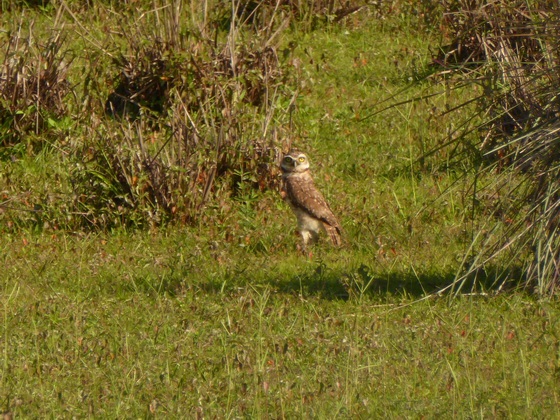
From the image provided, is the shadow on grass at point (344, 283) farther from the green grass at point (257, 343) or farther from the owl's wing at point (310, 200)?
the owl's wing at point (310, 200)

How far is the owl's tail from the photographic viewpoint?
8.85 meters

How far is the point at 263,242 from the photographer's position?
8828 millimetres

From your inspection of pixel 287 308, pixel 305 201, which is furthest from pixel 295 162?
pixel 287 308

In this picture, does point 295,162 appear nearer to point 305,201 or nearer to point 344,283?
point 305,201

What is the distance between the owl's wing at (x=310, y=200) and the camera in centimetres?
892

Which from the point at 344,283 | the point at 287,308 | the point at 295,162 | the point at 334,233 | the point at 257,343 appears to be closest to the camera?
the point at 257,343

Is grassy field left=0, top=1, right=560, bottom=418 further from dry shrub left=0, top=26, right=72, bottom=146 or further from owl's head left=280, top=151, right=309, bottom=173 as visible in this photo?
owl's head left=280, top=151, right=309, bottom=173

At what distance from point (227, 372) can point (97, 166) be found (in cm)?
392

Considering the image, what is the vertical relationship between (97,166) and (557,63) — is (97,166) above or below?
below

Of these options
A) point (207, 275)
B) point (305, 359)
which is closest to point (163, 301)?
point (207, 275)

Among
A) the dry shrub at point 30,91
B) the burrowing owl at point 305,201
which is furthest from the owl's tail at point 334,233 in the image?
the dry shrub at point 30,91

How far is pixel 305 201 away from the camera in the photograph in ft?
29.8

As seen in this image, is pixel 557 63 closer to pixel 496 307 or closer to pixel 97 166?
pixel 496 307

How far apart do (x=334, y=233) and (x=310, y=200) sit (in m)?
0.33
